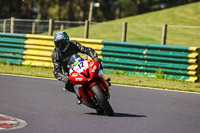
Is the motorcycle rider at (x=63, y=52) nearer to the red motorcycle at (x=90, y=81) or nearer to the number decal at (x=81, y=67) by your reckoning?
the red motorcycle at (x=90, y=81)

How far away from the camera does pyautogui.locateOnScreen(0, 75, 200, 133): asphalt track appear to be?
7296mm

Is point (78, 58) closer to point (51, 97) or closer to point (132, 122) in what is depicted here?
point (132, 122)

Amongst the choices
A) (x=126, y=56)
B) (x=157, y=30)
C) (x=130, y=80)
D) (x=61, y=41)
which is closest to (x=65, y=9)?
(x=157, y=30)

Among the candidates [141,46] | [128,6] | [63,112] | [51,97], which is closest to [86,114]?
[63,112]

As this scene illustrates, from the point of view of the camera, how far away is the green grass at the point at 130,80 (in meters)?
13.6

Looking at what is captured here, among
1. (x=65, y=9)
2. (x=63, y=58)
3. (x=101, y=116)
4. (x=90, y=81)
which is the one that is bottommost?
(x=101, y=116)

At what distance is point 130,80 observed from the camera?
14758 mm

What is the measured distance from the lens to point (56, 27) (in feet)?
71.2

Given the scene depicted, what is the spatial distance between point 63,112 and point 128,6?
7553 centimetres

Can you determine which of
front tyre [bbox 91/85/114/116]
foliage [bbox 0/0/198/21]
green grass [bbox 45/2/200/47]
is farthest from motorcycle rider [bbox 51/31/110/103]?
foliage [bbox 0/0/198/21]

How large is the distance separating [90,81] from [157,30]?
66.2ft

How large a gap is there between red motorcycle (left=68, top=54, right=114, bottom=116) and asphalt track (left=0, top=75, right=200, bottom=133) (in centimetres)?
32

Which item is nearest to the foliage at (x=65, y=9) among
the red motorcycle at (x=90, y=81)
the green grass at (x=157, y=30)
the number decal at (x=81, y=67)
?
the green grass at (x=157, y=30)

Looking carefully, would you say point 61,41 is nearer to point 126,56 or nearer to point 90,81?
point 90,81
